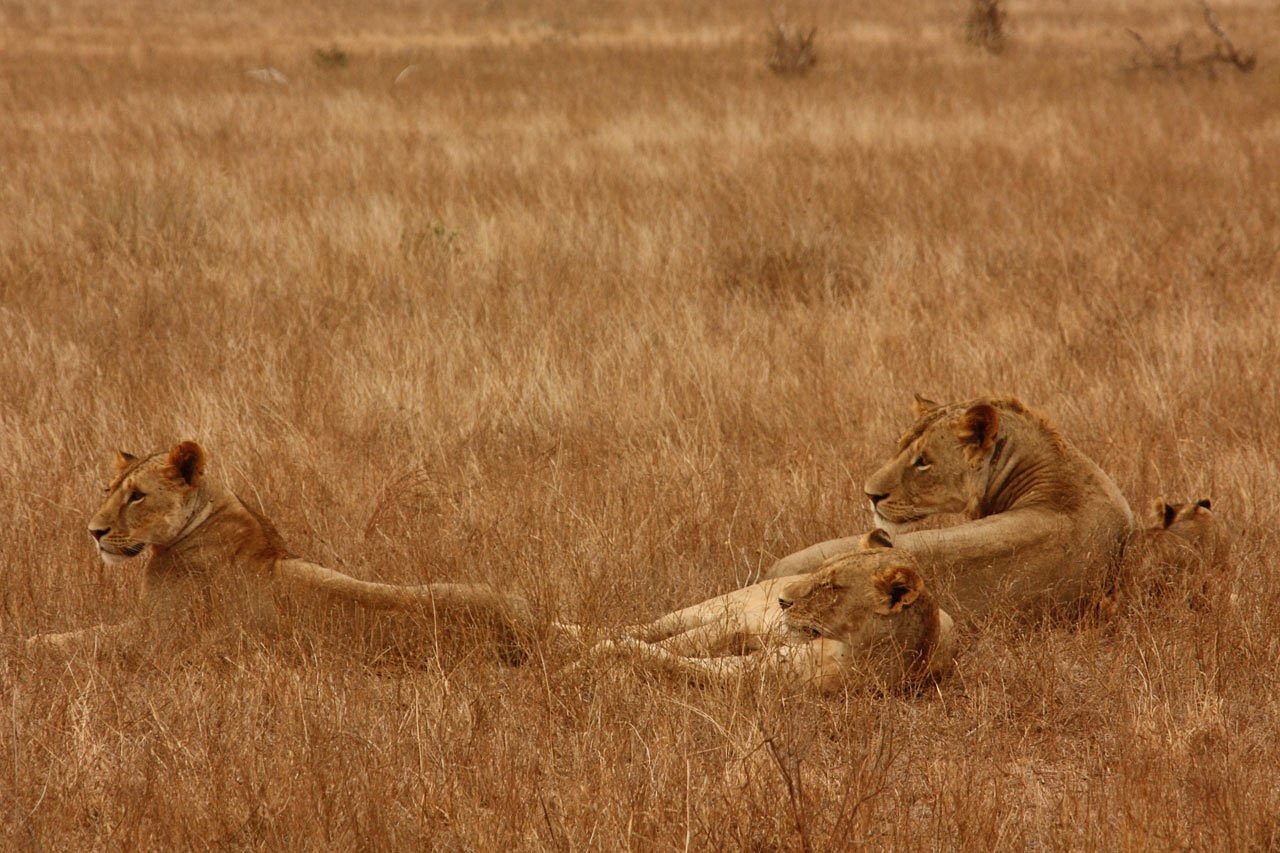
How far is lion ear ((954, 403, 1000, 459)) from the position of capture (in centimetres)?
446

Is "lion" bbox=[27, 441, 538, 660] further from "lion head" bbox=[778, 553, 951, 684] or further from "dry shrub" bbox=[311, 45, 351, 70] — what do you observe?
"dry shrub" bbox=[311, 45, 351, 70]

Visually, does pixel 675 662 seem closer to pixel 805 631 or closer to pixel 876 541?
pixel 805 631

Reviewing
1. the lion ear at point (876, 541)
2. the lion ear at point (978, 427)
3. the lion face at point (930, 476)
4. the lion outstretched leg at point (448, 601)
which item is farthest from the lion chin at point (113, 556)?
the lion ear at point (978, 427)

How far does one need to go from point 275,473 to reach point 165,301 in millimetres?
2949

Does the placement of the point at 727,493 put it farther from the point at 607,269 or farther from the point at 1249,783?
the point at 607,269

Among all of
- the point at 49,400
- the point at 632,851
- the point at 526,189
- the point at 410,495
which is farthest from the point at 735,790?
the point at 526,189

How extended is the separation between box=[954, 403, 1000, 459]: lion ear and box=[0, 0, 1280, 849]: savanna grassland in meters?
0.64

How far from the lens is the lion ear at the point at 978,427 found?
4465mm

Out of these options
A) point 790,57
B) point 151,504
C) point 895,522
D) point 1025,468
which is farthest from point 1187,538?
point 790,57

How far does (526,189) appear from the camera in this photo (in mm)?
11086

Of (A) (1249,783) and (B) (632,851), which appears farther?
(A) (1249,783)

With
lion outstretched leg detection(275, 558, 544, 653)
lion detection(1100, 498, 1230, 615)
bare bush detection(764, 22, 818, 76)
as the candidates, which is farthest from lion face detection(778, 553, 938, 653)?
bare bush detection(764, 22, 818, 76)

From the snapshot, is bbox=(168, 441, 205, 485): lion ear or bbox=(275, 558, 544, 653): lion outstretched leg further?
bbox=(168, 441, 205, 485): lion ear

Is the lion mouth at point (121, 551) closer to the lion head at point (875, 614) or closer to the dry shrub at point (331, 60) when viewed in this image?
the lion head at point (875, 614)
